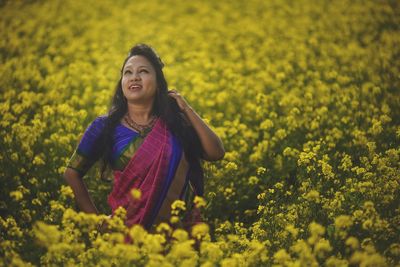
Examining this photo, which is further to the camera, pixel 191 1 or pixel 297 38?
pixel 191 1

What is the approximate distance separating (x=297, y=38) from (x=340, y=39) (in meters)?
0.69

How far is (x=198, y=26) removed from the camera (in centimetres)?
1164

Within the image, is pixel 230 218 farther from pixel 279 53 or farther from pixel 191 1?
pixel 191 1

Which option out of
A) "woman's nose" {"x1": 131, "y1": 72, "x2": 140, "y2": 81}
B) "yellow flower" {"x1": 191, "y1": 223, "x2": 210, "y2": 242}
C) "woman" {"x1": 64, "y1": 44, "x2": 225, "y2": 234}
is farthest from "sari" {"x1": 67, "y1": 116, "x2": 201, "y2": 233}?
"yellow flower" {"x1": 191, "y1": 223, "x2": 210, "y2": 242}

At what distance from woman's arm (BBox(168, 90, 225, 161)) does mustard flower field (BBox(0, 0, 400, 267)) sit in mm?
466

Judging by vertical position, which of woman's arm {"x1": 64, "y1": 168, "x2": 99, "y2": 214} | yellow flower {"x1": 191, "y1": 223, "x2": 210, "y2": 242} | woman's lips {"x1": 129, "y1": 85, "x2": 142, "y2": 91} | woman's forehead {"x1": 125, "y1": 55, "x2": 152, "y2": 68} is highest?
woman's forehead {"x1": 125, "y1": 55, "x2": 152, "y2": 68}

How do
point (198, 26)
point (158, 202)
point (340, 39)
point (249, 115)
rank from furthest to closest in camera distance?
point (198, 26), point (340, 39), point (249, 115), point (158, 202)

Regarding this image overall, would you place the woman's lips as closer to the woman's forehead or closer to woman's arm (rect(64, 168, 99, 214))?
the woman's forehead

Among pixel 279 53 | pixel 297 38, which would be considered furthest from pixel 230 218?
pixel 297 38

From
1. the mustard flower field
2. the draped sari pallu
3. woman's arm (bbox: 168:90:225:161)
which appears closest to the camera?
the mustard flower field

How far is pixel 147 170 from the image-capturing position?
3.86 metres

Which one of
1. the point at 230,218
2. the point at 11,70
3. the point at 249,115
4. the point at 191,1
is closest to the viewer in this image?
the point at 230,218

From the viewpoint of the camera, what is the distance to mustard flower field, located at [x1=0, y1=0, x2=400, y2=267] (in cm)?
348

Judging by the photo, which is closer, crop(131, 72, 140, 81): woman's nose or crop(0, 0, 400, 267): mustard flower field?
crop(0, 0, 400, 267): mustard flower field
